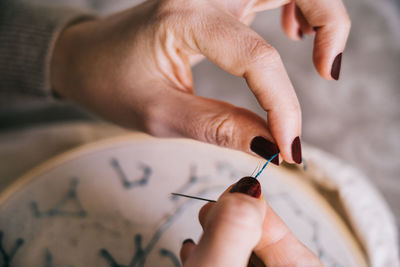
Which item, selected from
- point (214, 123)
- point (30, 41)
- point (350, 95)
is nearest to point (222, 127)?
point (214, 123)

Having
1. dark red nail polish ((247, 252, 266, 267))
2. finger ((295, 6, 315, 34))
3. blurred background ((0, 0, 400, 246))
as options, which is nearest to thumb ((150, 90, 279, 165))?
dark red nail polish ((247, 252, 266, 267))

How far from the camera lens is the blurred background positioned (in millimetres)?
880

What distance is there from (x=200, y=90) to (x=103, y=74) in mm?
496

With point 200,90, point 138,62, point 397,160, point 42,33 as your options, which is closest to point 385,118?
point 397,160

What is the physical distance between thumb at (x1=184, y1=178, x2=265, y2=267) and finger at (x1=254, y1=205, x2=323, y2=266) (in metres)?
0.10

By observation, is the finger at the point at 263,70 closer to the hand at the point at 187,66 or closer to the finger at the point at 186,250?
the hand at the point at 187,66

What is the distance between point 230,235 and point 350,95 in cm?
77

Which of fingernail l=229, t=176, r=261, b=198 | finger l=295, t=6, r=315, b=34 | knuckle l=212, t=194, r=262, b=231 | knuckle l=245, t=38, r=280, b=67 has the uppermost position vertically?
knuckle l=245, t=38, r=280, b=67

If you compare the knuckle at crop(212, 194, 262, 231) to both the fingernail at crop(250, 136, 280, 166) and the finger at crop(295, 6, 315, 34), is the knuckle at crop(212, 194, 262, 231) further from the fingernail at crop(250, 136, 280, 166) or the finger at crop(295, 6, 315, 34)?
the finger at crop(295, 6, 315, 34)

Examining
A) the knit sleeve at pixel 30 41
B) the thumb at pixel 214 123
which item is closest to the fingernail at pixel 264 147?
the thumb at pixel 214 123

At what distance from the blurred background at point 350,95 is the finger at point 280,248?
20.4 inches

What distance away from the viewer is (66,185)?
1.64 ft

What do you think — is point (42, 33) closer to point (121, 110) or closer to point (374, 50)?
point (121, 110)

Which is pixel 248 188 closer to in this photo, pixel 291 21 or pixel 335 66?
pixel 335 66
